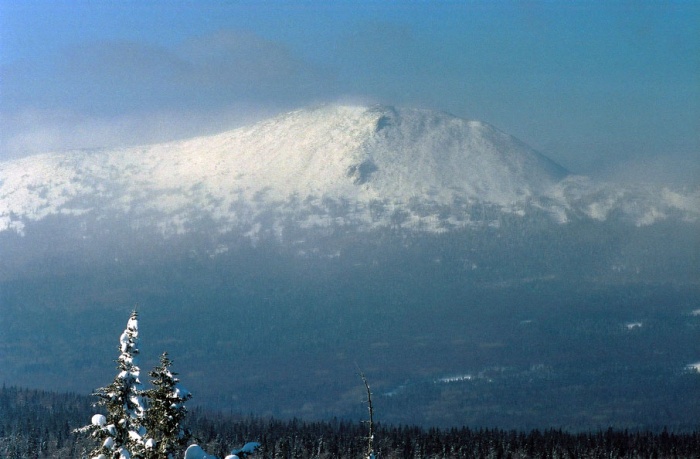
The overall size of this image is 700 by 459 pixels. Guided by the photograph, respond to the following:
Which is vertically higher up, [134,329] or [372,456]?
[134,329]

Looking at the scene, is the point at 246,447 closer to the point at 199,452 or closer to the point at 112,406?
the point at 199,452

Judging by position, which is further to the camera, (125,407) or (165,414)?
(125,407)

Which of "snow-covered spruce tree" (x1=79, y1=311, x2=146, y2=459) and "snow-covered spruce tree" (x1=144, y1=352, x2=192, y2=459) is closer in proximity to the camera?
"snow-covered spruce tree" (x1=144, y1=352, x2=192, y2=459)

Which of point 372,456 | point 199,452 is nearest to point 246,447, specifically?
point 199,452

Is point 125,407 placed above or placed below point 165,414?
above
